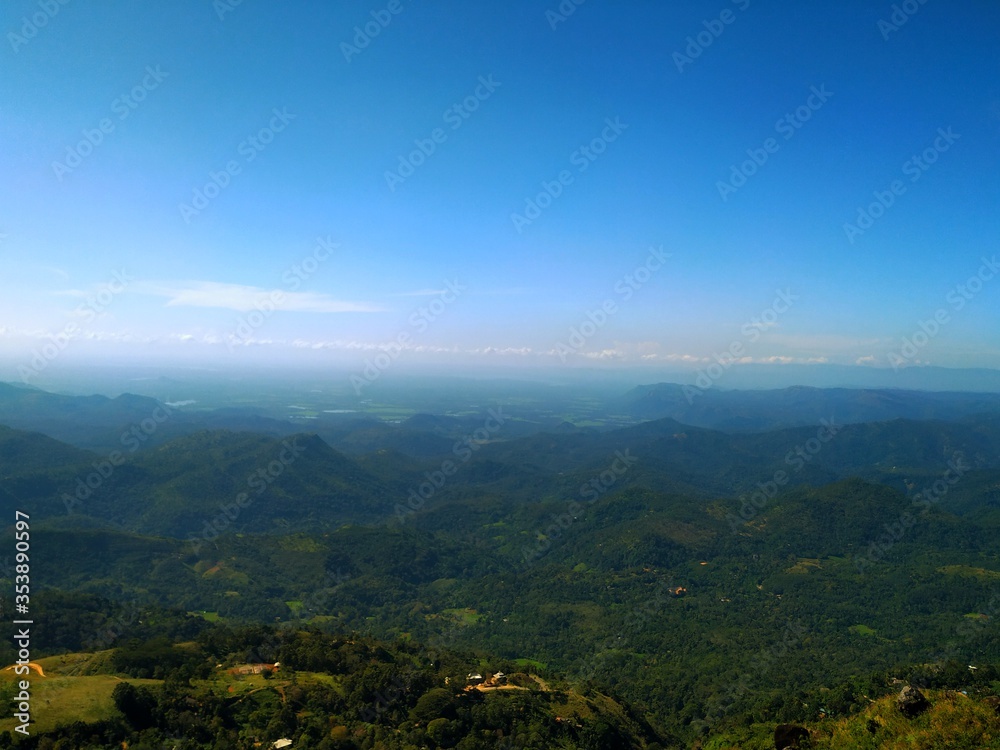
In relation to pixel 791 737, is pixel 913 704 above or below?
above

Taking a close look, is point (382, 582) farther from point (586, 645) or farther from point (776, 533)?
point (776, 533)

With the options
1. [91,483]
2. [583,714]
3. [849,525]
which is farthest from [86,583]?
[849,525]

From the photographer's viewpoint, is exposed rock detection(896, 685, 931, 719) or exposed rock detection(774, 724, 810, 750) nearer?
exposed rock detection(896, 685, 931, 719)

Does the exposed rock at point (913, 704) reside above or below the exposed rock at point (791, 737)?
above

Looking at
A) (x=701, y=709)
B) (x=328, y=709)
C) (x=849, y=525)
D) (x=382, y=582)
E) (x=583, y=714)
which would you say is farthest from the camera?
(x=849, y=525)

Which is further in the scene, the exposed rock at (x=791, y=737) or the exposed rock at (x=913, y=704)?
the exposed rock at (x=791, y=737)

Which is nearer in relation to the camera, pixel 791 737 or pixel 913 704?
pixel 913 704

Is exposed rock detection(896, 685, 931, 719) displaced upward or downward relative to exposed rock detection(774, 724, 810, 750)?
upward

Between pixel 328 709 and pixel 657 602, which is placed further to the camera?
pixel 657 602
